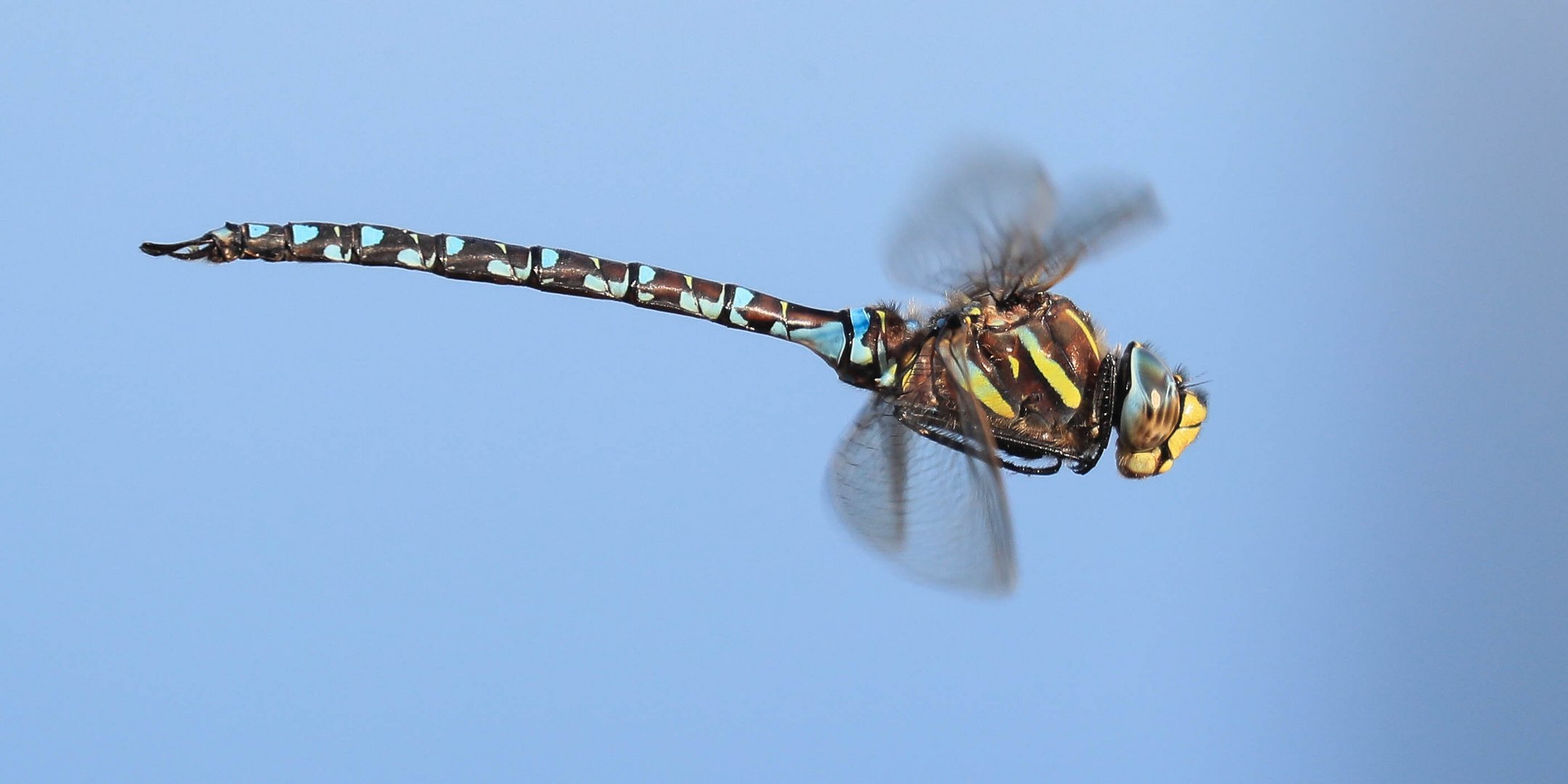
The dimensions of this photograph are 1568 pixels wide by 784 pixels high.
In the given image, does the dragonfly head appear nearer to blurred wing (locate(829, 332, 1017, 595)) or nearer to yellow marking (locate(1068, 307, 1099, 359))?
yellow marking (locate(1068, 307, 1099, 359))

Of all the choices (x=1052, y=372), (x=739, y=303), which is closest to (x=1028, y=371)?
(x=1052, y=372)

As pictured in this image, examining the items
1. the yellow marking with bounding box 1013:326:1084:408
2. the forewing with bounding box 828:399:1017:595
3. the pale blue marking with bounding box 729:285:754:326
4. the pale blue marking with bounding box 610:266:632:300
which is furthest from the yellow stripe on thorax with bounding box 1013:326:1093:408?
the pale blue marking with bounding box 610:266:632:300

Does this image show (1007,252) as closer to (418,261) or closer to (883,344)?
(883,344)

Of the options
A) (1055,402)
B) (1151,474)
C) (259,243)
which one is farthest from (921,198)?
(259,243)

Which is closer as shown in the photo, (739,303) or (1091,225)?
(1091,225)

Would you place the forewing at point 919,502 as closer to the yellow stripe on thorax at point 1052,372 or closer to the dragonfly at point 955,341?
the dragonfly at point 955,341

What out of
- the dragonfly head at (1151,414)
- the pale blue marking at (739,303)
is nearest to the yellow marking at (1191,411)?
the dragonfly head at (1151,414)

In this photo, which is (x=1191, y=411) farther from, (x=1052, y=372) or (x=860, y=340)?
(x=860, y=340)
